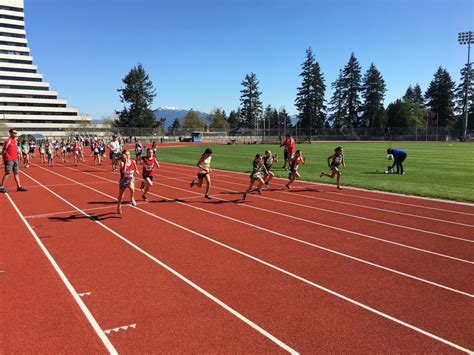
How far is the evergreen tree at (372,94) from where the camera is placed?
326 ft

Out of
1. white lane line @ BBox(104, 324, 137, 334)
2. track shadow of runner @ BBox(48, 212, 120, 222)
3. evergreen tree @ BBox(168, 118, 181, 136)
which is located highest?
evergreen tree @ BBox(168, 118, 181, 136)

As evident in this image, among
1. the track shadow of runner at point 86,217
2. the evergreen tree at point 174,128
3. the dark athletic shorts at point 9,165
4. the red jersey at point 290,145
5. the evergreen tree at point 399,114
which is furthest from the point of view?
the evergreen tree at point 399,114

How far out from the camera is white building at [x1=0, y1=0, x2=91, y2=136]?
103812 millimetres

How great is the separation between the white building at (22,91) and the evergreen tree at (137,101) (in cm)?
1380

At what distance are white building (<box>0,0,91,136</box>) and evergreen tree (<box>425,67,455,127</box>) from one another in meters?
94.7

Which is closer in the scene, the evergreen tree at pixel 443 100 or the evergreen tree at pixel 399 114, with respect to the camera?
the evergreen tree at pixel 399 114

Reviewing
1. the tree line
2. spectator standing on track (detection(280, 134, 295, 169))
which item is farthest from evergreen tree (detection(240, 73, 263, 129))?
spectator standing on track (detection(280, 134, 295, 169))

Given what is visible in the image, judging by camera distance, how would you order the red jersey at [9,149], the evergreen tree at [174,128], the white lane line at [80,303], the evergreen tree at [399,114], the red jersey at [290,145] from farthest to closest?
the evergreen tree at [399,114] → the evergreen tree at [174,128] → the red jersey at [290,145] → the red jersey at [9,149] → the white lane line at [80,303]

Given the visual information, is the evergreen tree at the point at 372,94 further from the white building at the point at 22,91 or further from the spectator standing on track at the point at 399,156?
the spectator standing on track at the point at 399,156

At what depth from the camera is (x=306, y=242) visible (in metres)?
7.80

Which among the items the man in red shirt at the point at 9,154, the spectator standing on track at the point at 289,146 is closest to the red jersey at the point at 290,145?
the spectator standing on track at the point at 289,146

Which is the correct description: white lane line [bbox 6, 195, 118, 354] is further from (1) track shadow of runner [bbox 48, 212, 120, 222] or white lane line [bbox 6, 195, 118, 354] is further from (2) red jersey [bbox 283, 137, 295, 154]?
(2) red jersey [bbox 283, 137, 295, 154]

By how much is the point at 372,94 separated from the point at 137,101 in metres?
61.1

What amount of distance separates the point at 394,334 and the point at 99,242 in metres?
5.80
